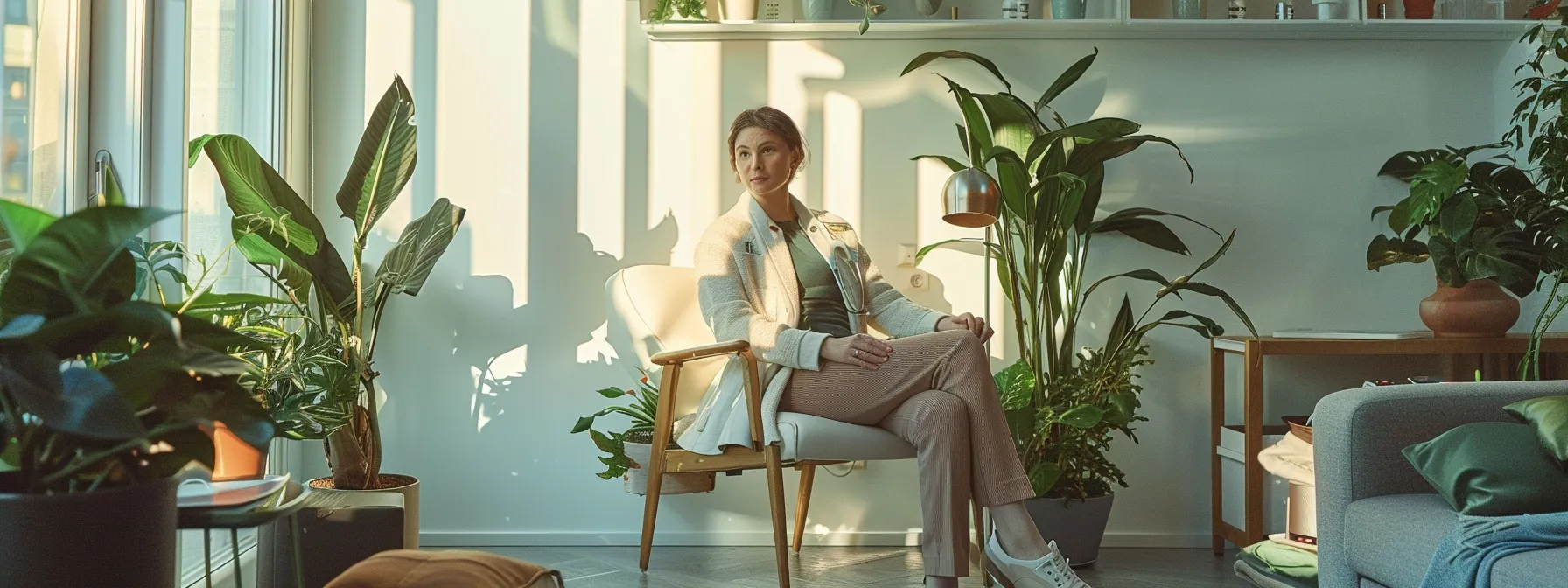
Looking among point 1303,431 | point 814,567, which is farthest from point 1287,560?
point 814,567

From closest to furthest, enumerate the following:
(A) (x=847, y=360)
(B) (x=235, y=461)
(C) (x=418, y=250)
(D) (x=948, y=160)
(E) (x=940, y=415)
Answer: (B) (x=235, y=461) < (E) (x=940, y=415) < (A) (x=847, y=360) < (C) (x=418, y=250) < (D) (x=948, y=160)

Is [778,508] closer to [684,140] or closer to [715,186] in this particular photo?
[715,186]

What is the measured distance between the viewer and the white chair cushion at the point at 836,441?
99.9 inches

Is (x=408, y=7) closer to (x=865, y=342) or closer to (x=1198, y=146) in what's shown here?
(x=865, y=342)

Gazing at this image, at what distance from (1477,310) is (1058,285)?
106cm

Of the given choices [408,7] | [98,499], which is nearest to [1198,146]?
[408,7]

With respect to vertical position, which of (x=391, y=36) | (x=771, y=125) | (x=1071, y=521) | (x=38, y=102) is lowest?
(x=1071, y=521)

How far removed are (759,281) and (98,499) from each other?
1.97 m

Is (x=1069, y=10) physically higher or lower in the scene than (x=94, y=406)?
higher

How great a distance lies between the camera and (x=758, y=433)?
2607 mm

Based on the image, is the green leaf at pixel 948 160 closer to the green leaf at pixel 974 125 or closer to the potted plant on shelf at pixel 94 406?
the green leaf at pixel 974 125

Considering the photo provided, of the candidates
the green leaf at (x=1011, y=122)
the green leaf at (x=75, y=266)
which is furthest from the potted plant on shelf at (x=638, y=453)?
the green leaf at (x=75, y=266)

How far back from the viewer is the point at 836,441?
8.33 feet

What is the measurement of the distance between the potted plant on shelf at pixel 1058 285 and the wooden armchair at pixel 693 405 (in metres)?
0.35
